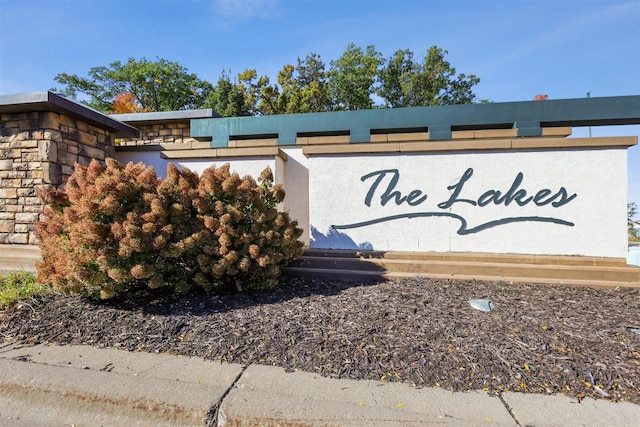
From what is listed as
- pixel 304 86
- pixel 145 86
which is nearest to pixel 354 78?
pixel 304 86

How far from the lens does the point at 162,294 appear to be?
459 centimetres

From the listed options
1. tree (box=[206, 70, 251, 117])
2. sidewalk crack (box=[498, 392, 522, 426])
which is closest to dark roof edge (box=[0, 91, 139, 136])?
sidewalk crack (box=[498, 392, 522, 426])

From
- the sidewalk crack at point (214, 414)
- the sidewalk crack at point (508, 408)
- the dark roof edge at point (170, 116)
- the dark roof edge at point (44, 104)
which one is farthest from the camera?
the dark roof edge at point (170, 116)

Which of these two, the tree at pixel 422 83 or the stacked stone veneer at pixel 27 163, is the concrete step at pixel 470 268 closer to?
the stacked stone veneer at pixel 27 163

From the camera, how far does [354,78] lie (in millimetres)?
25312

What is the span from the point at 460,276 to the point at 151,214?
4.58 metres

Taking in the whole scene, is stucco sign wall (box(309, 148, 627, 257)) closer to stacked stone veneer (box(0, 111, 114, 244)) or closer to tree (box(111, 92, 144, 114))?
stacked stone veneer (box(0, 111, 114, 244))

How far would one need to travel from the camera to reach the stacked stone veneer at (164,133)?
9.45m

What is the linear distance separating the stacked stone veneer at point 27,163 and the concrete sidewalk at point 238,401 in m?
4.81

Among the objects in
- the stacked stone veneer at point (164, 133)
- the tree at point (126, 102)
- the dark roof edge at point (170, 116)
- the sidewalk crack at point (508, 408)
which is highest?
the tree at point (126, 102)

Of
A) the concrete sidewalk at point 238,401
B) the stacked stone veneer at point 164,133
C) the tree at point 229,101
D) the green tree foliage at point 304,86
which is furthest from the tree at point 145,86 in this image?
the concrete sidewalk at point 238,401

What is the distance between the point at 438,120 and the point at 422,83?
19.2 metres

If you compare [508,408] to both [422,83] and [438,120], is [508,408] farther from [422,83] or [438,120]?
[422,83]

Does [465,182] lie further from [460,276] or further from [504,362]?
[504,362]
